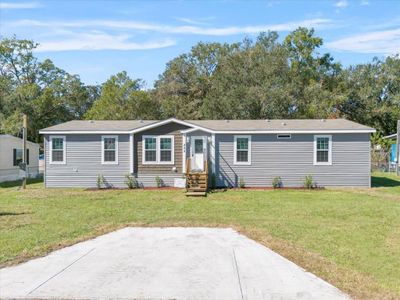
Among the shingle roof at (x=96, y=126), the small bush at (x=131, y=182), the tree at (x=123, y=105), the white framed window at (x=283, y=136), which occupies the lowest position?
the small bush at (x=131, y=182)

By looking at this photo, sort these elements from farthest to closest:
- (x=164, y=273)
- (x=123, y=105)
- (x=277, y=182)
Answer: (x=123, y=105)
(x=277, y=182)
(x=164, y=273)

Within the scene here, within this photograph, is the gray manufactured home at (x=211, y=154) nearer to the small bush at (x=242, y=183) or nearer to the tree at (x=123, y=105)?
the small bush at (x=242, y=183)

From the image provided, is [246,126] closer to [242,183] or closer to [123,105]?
[242,183]

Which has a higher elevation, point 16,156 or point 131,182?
point 16,156

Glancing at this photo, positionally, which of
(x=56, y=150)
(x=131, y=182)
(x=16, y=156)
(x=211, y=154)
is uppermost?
(x=56, y=150)

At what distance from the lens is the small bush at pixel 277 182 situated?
17688 mm

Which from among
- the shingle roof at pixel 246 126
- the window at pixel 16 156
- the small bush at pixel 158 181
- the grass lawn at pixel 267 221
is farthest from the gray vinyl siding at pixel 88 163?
the window at pixel 16 156

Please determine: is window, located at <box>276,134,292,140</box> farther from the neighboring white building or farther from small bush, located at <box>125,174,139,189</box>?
the neighboring white building

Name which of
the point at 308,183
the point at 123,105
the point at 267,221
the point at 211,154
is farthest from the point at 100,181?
the point at 123,105

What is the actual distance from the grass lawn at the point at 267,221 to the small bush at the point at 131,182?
1589 mm

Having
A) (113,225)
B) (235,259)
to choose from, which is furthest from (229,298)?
(113,225)

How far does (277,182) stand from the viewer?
1773 cm

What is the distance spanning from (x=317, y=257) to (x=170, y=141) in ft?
40.1

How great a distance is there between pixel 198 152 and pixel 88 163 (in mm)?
5302
